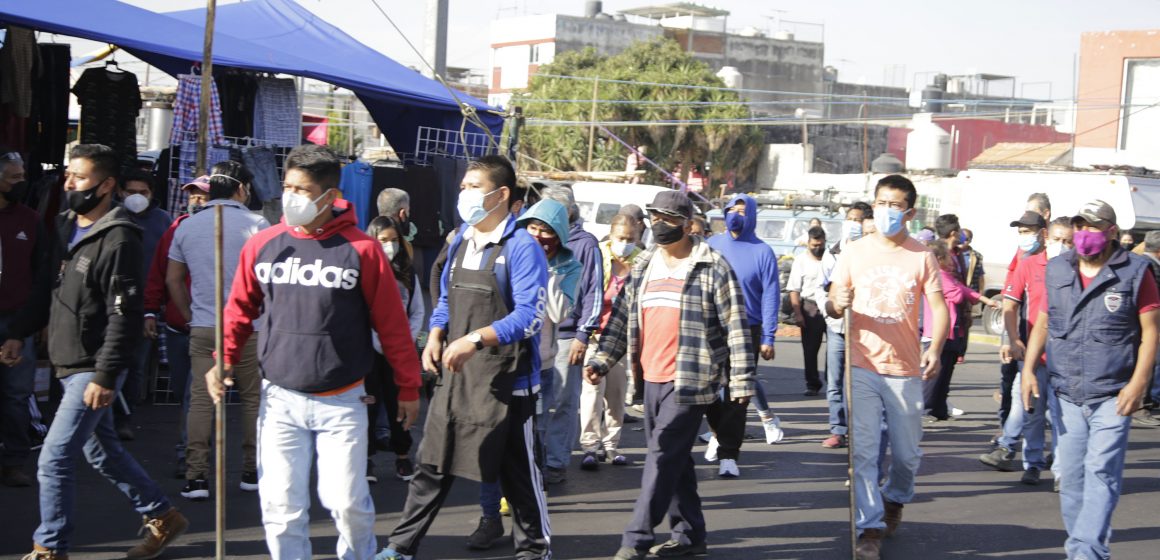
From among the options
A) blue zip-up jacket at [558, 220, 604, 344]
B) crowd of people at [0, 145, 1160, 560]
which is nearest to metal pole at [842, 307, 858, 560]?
crowd of people at [0, 145, 1160, 560]

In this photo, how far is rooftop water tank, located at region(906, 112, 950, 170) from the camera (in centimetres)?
4259

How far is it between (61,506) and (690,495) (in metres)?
3.14

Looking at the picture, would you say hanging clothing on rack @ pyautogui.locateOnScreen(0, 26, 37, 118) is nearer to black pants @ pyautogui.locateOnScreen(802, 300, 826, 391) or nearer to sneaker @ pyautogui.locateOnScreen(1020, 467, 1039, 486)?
black pants @ pyautogui.locateOnScreen(802, 300, 826, 391)

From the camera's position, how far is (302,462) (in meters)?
4.88

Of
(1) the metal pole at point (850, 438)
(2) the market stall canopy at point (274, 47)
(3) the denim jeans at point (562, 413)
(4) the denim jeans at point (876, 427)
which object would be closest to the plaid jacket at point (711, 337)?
(1) the metal pole at point (850, 438)

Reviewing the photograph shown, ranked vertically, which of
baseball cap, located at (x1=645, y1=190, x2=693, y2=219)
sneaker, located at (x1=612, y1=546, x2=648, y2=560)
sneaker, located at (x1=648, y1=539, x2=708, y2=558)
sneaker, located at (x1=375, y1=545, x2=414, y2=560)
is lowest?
sneaker, located at (x1=648, y1=539, x2=708, y2=558)

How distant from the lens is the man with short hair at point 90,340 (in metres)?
5.54

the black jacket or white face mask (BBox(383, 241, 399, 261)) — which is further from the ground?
white face mask (BBox(383, 241, 399, 261))

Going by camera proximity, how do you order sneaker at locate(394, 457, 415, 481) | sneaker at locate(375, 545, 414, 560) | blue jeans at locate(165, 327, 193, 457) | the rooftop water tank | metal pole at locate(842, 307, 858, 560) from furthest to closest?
1. the rooftop water tank
2. sneaker at locate(394, 457, 415, 481)
3. blue jeans at locate(165, 327, 193, 457)
4. metal pole at locate(842, 307, 858, 560)
5. sneaker at locate(375, 545, 414, 560)

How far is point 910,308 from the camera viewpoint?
21.7 feet

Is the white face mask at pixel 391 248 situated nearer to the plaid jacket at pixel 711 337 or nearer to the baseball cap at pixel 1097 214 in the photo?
the plaid jacket at pixel 711 337

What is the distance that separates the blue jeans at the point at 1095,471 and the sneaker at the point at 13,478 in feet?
19.8

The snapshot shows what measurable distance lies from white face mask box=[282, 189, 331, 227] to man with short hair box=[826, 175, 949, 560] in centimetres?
295

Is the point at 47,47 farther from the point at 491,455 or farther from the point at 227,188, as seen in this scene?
the point at 491,455
